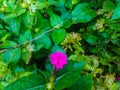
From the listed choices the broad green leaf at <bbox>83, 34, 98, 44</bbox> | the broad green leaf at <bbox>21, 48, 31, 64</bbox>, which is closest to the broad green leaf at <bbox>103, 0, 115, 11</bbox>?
the broad green leaf at <bbox>83, 34, 98, 44</bbox>

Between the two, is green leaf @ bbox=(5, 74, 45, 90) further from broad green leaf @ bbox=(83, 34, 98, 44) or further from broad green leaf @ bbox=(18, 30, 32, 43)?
broad green leaf @ bbox=(83, 34, 98, 44)

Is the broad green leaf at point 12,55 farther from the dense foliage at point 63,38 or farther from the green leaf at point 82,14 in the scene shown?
the green leaf at point 82,14

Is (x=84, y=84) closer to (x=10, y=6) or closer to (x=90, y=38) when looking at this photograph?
(x=90, y=38)

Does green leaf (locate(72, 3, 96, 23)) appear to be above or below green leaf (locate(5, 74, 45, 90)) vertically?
above

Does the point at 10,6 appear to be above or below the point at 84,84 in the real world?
above

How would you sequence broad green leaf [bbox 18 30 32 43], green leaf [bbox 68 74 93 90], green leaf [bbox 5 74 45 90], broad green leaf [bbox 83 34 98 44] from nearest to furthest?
green leaf [bbox 5 74 45 90] < green leaf [bbox 68 74 93 90] < broad green leaf [bbox 18 30 32 43] < broad green leaf [bbox 83 34 98 44]

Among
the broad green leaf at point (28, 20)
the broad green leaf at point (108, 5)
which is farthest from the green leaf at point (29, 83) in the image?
the broad green leaf at point (108, 5)

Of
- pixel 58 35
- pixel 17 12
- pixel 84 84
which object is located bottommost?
pixel 84 84

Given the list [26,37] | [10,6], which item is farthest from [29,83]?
[10,6]
